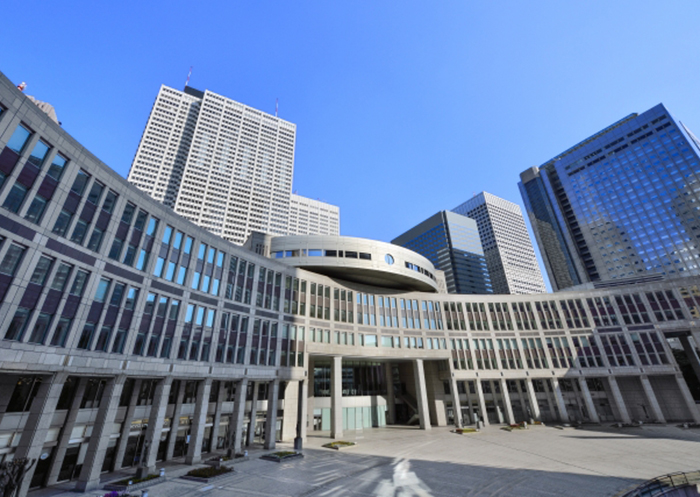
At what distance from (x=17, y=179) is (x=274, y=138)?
17515 centimetres

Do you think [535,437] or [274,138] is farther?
[274,138]

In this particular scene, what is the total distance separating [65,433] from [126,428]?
4907 millimetres

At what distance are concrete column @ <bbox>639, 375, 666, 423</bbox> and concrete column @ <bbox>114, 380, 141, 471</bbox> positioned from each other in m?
79.7

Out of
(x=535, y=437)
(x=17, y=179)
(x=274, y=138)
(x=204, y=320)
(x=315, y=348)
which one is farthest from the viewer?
(x=274, y=138)

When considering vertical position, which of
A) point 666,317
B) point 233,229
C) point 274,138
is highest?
point 274,138

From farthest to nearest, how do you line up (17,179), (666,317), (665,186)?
(665,186) → (666,317) → (17,179)

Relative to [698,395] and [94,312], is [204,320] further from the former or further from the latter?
[698,395]

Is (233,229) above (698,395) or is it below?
above

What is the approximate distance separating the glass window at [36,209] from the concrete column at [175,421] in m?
20.7

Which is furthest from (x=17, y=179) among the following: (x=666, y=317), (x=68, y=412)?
(x=666, y=317)

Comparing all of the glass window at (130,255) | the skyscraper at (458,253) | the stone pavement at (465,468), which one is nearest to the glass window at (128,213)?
the glass window at (130,255)

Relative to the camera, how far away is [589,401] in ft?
189

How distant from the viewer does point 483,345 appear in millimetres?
61125

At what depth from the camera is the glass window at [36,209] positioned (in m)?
20.1
